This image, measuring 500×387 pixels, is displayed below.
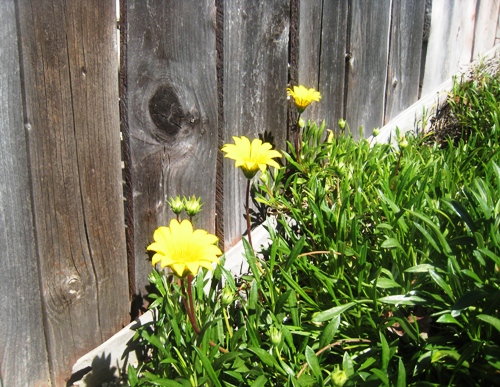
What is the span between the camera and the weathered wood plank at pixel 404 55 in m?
3.30

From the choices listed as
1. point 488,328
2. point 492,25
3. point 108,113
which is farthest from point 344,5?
point 492,25

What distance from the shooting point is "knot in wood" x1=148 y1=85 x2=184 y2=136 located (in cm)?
181

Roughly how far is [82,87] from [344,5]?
61.9 inches

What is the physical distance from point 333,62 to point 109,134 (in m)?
1.41

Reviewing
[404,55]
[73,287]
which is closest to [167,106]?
[73,287]

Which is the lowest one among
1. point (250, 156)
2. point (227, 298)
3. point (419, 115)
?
point (227, 298)

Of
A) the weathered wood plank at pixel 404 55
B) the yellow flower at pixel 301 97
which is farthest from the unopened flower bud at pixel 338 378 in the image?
the weathered wood plank at pixel 404 55

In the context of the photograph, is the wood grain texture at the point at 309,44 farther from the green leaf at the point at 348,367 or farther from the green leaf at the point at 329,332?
the green leaf at the point at 348,367

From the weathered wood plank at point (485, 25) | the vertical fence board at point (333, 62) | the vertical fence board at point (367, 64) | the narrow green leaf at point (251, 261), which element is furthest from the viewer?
the weathered wood plank at point (485, 25)

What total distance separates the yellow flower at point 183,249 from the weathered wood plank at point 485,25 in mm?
3699

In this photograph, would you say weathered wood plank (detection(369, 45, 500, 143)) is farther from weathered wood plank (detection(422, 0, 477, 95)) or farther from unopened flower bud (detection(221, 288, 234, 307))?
unopened flower bud (detection(221, 288, 234, 307))

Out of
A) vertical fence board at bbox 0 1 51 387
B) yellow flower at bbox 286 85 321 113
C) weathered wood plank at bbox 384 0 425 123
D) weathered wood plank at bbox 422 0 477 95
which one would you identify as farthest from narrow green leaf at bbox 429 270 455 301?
weathered wood plank at bbox 422 0 477 95

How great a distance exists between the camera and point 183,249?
1.52 m

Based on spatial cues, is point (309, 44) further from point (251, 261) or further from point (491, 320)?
point (491, 320)
